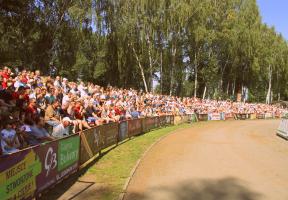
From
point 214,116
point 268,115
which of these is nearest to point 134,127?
point 214,116

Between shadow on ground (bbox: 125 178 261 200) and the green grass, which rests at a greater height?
the green grass

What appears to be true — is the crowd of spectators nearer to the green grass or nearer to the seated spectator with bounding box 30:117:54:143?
the seated spectator with bounding box 30:117:54:143

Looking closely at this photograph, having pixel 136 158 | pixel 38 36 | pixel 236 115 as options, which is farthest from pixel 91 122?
pixel 236 115

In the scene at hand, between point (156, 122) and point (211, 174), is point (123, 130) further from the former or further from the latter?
point (156, 122)

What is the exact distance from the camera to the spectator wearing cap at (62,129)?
14.4 metres

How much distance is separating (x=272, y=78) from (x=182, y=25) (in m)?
41.5

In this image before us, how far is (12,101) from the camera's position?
12.7 meters

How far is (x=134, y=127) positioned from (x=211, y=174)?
1185 centimetres

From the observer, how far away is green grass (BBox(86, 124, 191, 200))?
11.6 m

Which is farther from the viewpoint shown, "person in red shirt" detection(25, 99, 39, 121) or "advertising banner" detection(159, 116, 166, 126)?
"advertising banner" detection(159, 116, 166, 126)

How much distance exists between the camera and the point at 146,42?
50.9m

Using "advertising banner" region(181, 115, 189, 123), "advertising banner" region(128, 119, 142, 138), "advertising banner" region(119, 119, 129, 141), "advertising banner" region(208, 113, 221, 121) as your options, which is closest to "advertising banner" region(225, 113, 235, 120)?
"advertising banner" region(208, 113, 221, 121)

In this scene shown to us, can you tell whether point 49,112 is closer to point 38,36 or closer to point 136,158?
point 136,158

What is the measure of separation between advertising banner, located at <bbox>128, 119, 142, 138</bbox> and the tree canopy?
53.2 feet
